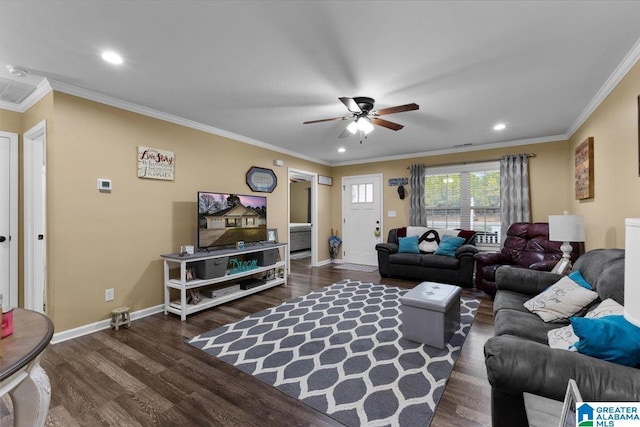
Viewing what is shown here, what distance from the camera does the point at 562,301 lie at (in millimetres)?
2021

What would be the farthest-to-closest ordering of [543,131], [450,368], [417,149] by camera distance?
[417,149], [543,131], [450,368]

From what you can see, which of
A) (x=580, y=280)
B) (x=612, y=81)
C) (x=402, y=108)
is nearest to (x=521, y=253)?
(x=580, y=280)

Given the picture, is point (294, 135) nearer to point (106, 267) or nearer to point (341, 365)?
point (106, 267)

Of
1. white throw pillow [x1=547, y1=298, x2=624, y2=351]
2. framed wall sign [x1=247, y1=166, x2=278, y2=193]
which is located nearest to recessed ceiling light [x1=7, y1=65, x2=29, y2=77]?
framed wall sign [x1=247, y1=166, x2=278, y2=193]

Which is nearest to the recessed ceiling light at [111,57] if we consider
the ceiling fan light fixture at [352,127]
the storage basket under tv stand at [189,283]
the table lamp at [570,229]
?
the storage basket under tv stand at [189,283]

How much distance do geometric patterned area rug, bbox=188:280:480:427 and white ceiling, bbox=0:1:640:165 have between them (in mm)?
2474

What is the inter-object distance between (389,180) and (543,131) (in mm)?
2715

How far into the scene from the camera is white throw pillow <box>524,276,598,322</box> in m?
1.96

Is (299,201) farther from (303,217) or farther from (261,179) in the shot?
(261,179)

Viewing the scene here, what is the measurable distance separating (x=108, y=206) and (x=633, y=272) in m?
3.96

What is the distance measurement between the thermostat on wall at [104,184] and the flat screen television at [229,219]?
938 millimetres

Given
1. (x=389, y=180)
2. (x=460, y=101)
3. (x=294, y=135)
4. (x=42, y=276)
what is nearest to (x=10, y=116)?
(x=42, y=276)

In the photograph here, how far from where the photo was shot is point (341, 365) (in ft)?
7.42

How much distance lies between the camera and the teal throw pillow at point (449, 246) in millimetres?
4754
